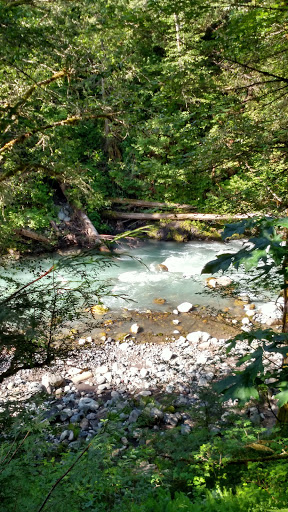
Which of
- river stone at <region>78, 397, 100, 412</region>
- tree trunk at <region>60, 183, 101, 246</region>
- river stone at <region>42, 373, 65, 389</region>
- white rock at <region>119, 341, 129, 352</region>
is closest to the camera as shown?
river stone at <region>78, 397, 100, 412</region>

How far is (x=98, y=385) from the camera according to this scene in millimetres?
5754

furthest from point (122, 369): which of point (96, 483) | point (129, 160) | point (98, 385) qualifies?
point (129, 160)

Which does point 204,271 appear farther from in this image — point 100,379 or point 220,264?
point 100,379

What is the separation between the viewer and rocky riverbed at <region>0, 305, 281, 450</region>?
15.0ft

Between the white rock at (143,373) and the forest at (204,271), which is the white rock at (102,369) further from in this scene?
the white rock at (143,373)

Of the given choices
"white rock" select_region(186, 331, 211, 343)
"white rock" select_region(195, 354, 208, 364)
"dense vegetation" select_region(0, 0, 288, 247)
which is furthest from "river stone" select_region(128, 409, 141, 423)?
"dense vegetation" select_region(0, 0, 288, 247)

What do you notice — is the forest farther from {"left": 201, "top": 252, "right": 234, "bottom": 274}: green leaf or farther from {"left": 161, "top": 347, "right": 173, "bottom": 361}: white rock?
{"left": 161, "top": 347, "right": 173, "bottom": 361}: white rock

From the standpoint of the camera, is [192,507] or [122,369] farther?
[122,369]

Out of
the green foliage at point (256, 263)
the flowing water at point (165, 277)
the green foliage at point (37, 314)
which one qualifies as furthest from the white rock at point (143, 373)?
the green foliage at point (256, 263)

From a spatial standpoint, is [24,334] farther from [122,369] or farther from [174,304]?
[174,304]

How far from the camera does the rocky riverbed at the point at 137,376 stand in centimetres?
459

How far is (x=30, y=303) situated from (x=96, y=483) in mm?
1409

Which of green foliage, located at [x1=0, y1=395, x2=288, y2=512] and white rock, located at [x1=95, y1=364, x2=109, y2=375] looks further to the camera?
white rock, located at [x1=95, y1=364, x2=109, y2=375]

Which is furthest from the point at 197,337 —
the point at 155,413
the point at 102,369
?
the point at 155,413
